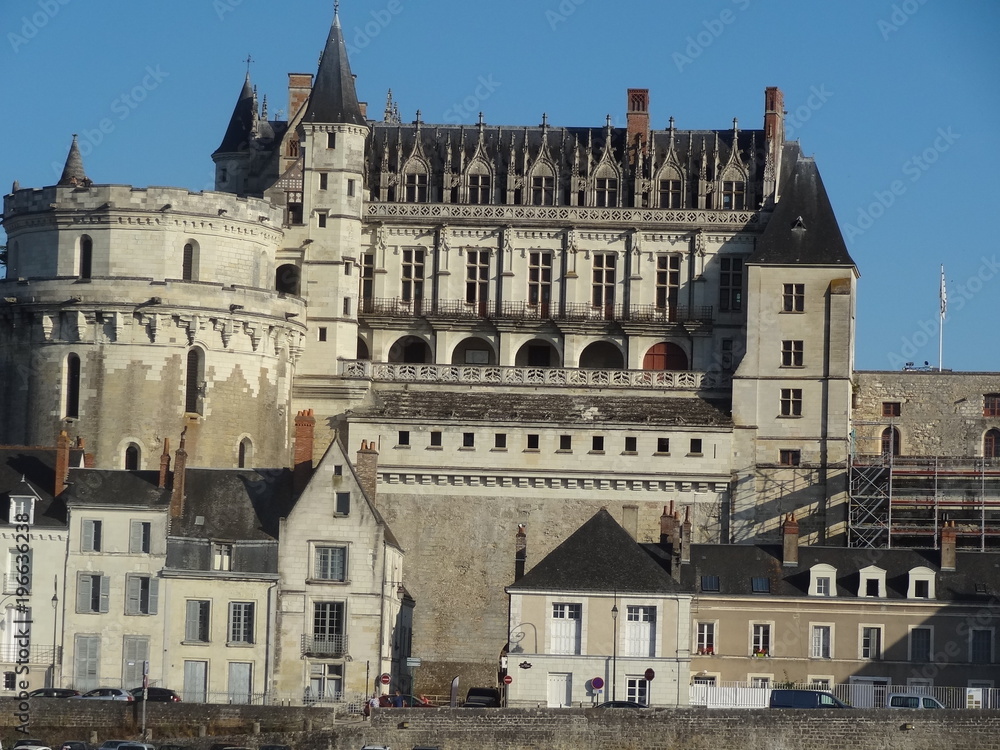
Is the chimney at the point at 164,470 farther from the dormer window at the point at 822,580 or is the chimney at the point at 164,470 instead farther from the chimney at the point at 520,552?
the dormer window at the point at 822,580

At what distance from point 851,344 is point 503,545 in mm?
11155

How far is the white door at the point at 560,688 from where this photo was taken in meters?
54.6

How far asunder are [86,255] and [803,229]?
18686mm

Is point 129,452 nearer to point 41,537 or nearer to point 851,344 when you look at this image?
point 41,537

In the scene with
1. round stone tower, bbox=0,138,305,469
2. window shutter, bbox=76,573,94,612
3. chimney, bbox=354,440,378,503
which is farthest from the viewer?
round stone tower, bbox=0,138,305,469

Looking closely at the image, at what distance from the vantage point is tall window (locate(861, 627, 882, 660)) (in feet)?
187

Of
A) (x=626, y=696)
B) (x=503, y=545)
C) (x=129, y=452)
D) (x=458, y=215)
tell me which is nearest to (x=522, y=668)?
(x=626, y=696)

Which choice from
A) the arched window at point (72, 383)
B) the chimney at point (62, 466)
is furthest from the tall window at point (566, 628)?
the arched window at point (72, 383)

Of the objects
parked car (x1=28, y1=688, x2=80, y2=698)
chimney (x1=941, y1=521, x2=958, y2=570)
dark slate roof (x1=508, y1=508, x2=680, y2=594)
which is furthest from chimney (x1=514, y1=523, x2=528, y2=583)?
parked car (x1=28, y1=688, x2=80, y2=698)

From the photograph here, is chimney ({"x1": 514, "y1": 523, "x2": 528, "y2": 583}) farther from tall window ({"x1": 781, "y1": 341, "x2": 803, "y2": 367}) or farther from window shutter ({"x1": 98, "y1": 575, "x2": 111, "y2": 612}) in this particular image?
window shutter ({"x1": 98, "y1": 575, "x2": 111, "y2": 612})

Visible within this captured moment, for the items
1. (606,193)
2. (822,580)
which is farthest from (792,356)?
(822,580)

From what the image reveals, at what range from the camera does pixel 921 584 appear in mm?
57625

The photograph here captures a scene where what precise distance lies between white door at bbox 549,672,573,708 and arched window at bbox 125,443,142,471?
14.6m

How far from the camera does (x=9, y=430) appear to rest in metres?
65.9
